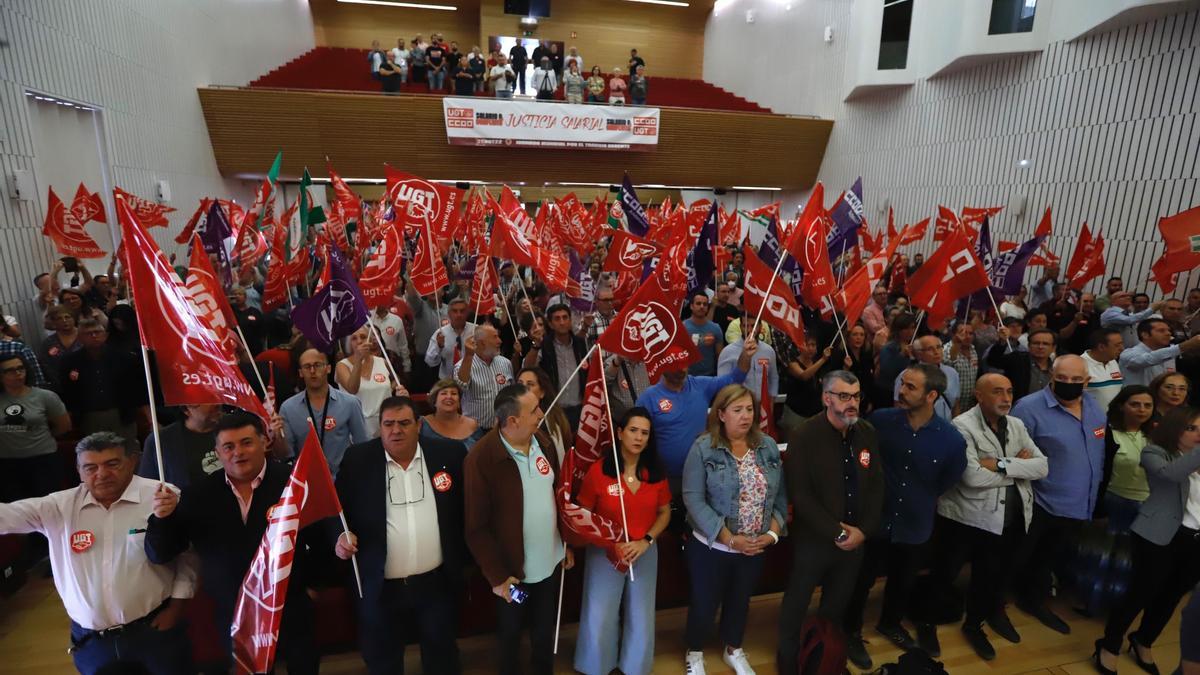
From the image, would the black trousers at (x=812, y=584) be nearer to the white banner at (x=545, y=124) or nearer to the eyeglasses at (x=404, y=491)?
the eyeglasses at (x=404, y=491)

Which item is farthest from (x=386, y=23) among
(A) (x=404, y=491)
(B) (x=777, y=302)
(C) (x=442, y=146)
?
(A) (x=404, y=491)

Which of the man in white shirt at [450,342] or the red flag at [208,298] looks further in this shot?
the man in white shirt at [450,342]

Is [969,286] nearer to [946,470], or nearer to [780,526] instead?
[946,470]

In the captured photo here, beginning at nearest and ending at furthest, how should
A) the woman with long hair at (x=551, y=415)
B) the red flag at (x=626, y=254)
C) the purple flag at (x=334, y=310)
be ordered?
the woman with long hair at (x=551, y=415)
the purple flag at (x=334, y=310)
the red flag at (x=626, y=254)

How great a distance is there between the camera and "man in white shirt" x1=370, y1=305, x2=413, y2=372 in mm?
5777

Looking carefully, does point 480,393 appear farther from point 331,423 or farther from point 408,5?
point 408,5

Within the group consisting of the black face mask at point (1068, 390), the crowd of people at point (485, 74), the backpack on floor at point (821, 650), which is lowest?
the backpack on floor at point (821, 650)

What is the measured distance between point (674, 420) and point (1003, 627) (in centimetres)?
235

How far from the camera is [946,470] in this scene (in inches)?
126

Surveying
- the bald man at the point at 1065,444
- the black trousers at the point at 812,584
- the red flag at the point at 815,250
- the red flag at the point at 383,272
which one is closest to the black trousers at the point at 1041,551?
the bald man at the point at 1065,444

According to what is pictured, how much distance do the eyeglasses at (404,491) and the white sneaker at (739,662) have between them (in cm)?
195

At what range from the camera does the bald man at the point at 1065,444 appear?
11.1ft

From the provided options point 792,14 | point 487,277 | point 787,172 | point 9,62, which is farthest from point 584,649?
point 792,14

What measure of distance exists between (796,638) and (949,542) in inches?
42.7
